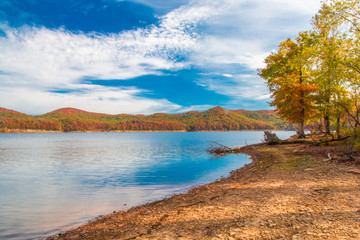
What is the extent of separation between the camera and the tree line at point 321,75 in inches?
682

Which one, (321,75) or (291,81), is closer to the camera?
(321,75)

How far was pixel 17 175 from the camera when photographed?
22891 mm

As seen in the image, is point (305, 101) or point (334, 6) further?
point (305, 101)

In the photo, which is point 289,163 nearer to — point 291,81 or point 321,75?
point 321,75

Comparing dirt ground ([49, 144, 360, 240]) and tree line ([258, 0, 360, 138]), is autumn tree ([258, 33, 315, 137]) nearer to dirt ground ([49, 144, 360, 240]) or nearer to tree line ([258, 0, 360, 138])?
tree line ([258, 0, 360, 138])

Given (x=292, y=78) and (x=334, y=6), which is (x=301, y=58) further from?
(x=292, y=78)

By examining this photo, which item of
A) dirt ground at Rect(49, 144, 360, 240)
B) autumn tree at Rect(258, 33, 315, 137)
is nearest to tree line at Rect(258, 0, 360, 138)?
autumn tree at Rect(258, 33, 315, 137)

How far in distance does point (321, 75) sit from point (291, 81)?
483 inches

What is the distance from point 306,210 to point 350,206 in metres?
1.42

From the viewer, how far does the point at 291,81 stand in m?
30.0

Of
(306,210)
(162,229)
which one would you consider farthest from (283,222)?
(162,229)

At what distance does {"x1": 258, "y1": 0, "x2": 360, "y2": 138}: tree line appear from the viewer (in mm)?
17328

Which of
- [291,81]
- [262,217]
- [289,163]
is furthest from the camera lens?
[291,81]

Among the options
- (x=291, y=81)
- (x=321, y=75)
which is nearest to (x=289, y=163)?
(x=321, y=75)
